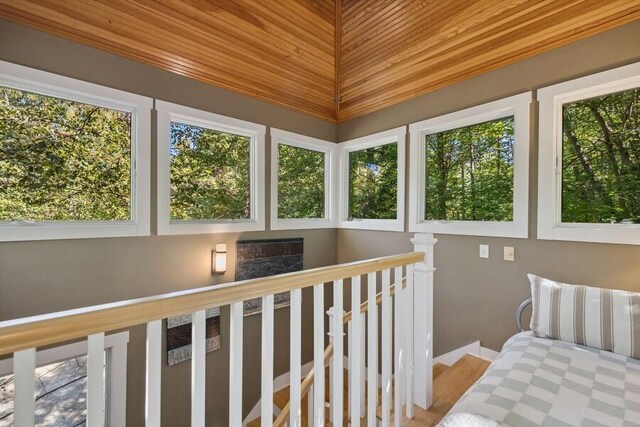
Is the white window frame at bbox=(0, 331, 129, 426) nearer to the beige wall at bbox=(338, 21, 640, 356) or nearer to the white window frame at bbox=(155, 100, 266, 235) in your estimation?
the white window frame at bbox=(155, 100, 266, 235)

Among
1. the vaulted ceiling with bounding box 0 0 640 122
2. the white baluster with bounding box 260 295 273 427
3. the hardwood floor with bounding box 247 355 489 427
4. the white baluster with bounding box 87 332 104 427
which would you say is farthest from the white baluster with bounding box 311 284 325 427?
the vaulted ceiling with bounding box 0 0 640 122

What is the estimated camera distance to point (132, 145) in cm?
250

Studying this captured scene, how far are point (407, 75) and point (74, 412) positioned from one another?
4027 millimetres

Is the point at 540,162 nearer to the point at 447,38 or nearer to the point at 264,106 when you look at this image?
the point at 447,38

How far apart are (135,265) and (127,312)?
6.65 feet

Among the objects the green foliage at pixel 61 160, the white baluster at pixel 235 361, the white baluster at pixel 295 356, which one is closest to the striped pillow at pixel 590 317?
the white baluster at pixel 295 356

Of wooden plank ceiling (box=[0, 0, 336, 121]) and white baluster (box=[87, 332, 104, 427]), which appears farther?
wooden plank ceiling (box=[0, 0, 336, 121])

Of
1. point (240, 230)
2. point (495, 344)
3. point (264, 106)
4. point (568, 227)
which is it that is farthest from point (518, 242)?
point (264, 106)

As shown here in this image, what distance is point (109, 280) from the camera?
93.4 inches

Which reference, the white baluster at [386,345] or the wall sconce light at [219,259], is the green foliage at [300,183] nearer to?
the wall sconce light at [219,259]

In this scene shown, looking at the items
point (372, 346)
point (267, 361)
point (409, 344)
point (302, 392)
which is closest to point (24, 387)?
point (267, 361)

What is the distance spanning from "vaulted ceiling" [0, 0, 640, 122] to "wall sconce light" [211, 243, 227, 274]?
5.31 feet

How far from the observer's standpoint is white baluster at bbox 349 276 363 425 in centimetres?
137

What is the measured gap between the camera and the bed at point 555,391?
1.12m
